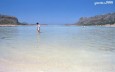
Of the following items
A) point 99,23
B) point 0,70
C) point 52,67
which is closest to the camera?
point 0,70

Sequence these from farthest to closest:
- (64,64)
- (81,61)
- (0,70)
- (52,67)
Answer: (81,61) → (64,64) → (52,67) → (0,70)

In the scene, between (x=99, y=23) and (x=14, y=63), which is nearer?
(x=14, y=63)

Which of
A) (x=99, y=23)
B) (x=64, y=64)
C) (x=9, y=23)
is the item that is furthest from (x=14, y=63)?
(x=99, y=23)

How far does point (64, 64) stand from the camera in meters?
6.03

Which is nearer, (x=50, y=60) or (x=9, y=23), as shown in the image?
(x=50, y=60)

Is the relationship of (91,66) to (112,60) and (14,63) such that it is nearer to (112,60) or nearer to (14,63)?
(112,60)

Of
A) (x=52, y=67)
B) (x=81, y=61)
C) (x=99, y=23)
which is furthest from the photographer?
(x=99, y=23)

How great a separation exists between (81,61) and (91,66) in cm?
72

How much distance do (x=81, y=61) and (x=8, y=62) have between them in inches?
79.9

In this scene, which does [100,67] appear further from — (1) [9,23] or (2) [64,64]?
(1) [9,23]

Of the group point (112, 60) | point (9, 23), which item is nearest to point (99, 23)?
point (9, 23)

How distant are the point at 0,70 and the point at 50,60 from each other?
1.73 metres

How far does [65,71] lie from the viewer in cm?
525

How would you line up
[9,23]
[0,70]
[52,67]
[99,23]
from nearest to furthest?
[0,70]
[52,67]
[9,23]
[99,23]
